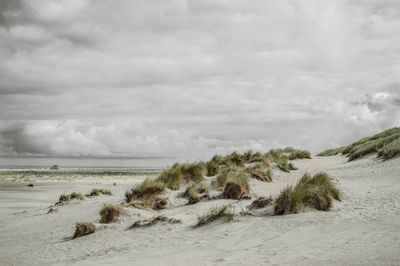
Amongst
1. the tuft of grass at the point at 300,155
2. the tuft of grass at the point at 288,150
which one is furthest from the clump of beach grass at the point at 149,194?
the tuft of grass at the point at 288,150

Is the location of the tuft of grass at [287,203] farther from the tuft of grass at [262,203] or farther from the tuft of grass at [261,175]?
the tuft of grass at [261,175]

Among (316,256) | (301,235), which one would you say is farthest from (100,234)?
(316,256)

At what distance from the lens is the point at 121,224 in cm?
922

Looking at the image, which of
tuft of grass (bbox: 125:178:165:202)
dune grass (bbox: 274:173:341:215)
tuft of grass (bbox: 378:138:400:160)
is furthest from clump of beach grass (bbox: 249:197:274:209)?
tuft of grass (bbox: 378:138:400:160)

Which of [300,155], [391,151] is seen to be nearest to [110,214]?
[391,151]

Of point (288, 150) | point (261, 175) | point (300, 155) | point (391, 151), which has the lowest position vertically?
point (261, 175)

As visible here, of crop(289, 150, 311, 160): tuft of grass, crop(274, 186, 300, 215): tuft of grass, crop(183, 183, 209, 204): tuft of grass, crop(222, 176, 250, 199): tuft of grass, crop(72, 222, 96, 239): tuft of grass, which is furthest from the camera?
crop(289, 150, 311, 160): tuft of grass

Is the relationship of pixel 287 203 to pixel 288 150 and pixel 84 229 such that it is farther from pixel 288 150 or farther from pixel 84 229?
pixel 288 150

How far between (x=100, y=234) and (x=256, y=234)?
12.8ft

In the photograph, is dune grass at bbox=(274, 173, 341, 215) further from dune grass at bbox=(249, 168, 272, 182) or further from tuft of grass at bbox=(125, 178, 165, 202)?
dune grass at bbox=(249, 168, 272, 182)

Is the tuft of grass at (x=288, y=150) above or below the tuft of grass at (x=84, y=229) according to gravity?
above

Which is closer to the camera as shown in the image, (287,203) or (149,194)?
(287,203)

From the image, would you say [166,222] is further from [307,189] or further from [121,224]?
[307,189]

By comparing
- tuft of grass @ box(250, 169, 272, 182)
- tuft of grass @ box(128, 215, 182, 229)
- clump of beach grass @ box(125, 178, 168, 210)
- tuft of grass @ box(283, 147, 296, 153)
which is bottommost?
tuft of grass @ box(128, 215, 182, 229)
